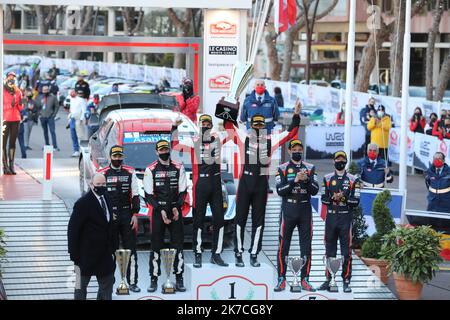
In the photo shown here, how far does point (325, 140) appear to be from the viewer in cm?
2725

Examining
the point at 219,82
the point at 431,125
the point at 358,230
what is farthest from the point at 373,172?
the point at 431,125

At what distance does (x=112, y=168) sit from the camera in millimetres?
12734

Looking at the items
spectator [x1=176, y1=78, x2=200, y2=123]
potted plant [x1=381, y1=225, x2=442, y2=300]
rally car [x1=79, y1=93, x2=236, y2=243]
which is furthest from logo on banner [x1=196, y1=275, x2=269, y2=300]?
spectator [x1=176, y1=78, x2=200, y2=123]

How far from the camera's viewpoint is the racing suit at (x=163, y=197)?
12.7 metres

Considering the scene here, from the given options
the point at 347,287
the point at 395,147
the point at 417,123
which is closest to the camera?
the point at 347,287

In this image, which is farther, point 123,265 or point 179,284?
point 179,284

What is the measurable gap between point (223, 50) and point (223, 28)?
1.51ft

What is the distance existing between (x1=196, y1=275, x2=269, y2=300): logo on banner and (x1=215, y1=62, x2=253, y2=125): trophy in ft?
7.46

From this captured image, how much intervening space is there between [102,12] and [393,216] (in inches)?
3499

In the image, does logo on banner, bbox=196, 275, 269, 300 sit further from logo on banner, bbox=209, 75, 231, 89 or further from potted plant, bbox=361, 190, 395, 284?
logo on banner, bbox=209, 75, 231, 89

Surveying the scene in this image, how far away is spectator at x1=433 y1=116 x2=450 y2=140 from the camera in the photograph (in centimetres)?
2441

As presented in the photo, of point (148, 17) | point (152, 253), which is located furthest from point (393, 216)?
point (148, 17)

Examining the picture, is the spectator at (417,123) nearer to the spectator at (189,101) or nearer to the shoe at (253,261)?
Answer: the spectator at (189,101)

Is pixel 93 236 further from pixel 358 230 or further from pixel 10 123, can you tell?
pixel 10 123
